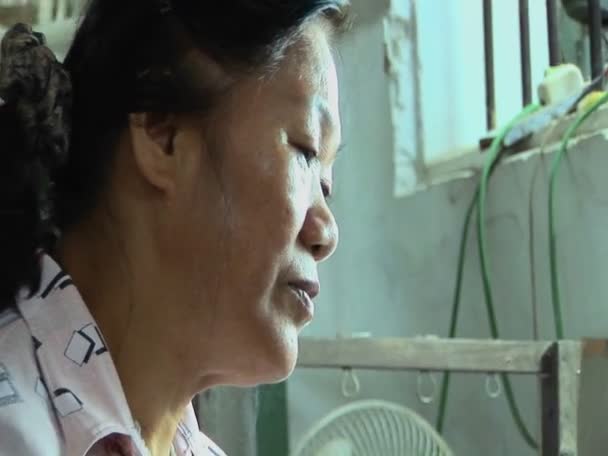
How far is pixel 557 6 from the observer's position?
155cm

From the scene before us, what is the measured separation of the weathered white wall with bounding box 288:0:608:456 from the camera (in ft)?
4.29

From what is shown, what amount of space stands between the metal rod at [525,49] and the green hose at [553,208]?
0.23 m

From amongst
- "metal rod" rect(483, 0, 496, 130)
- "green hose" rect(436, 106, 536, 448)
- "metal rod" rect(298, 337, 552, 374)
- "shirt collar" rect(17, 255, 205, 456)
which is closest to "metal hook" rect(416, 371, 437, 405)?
"green hose" rect(436, 106, 536, 448)

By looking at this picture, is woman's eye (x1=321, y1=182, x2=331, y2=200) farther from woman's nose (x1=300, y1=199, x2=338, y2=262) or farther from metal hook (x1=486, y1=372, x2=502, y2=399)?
metal hook (x1=486, y1=372, x2=502, y2=399)

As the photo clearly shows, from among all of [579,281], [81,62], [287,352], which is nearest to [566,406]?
[579,281]

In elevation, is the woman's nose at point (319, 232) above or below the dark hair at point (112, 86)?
below

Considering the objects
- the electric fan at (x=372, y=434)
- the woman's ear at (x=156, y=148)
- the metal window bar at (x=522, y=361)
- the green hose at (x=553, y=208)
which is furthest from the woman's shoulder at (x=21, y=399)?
the green hose at (x=553, y=208)

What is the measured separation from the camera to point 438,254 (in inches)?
62.6

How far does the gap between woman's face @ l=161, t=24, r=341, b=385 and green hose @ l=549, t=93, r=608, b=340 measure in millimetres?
777

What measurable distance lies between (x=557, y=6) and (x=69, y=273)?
3.77ft

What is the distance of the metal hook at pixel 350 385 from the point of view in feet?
4.24

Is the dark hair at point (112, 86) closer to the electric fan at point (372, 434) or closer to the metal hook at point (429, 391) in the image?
the electric fan at point (372, 434)

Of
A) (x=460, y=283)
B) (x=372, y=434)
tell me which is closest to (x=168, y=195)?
(x=372, y=434)

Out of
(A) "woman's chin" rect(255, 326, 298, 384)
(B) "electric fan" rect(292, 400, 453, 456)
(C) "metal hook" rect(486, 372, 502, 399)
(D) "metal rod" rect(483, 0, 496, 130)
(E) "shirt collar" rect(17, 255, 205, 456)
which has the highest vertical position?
(E) "shirt collar" rect(17, 255, 205, 456)
